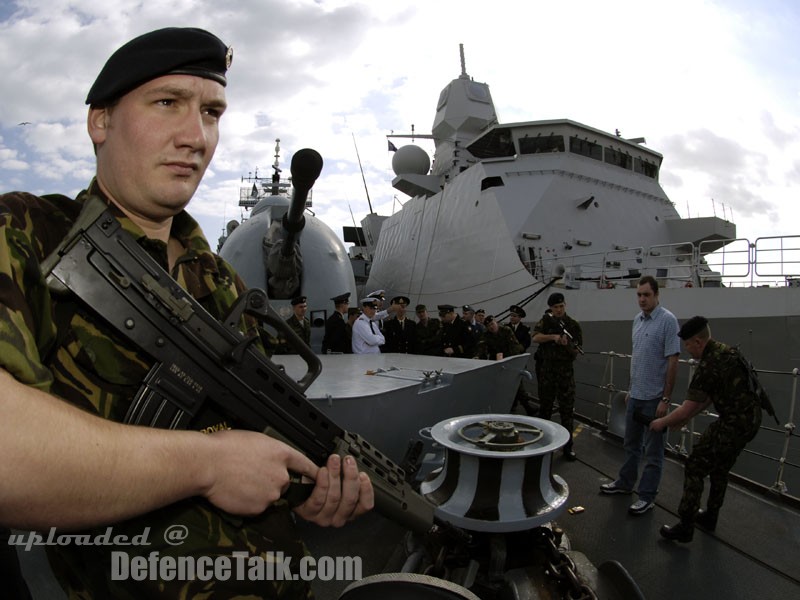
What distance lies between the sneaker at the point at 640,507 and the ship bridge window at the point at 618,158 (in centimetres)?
1030

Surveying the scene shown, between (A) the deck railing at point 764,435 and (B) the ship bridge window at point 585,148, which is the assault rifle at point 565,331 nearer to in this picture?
(A) the deck railing at point 764,435

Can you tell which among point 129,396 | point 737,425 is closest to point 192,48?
point 129,396

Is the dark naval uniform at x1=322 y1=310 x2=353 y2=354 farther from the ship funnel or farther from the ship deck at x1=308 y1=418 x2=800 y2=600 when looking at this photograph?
the ship funnel

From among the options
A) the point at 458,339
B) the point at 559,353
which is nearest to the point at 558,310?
the point at 559,353

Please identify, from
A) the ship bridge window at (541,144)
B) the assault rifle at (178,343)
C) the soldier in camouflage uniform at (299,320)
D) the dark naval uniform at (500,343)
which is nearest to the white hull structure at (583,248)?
the ship bridge window at (541,144)

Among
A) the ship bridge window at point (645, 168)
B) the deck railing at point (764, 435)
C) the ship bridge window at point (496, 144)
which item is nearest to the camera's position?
the deck railing at point (764, 435)

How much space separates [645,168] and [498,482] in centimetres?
1273

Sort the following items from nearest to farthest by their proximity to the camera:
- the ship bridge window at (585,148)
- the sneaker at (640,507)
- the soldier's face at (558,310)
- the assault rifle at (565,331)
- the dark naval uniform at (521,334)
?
the sneaker at (640,507)
the assault rifle at (565,331)
the soldier's face at (558,310)
the dark naval uniform at (521,334)
the ship bridge window at (585,148)

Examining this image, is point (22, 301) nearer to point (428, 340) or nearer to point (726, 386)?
point (726, 386)

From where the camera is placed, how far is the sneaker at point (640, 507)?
329 cm

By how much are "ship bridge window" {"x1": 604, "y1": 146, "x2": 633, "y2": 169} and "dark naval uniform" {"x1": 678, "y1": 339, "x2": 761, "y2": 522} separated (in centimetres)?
1008

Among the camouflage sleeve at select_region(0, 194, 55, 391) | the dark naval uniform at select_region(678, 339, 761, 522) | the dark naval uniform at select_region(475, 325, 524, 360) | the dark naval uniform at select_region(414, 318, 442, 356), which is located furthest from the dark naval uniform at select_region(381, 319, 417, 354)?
the camouflage sleeve at select_region(0, 194, 55, 391)

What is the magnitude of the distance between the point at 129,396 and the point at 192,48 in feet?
2.13

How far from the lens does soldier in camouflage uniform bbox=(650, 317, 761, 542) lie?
9.48 ft
